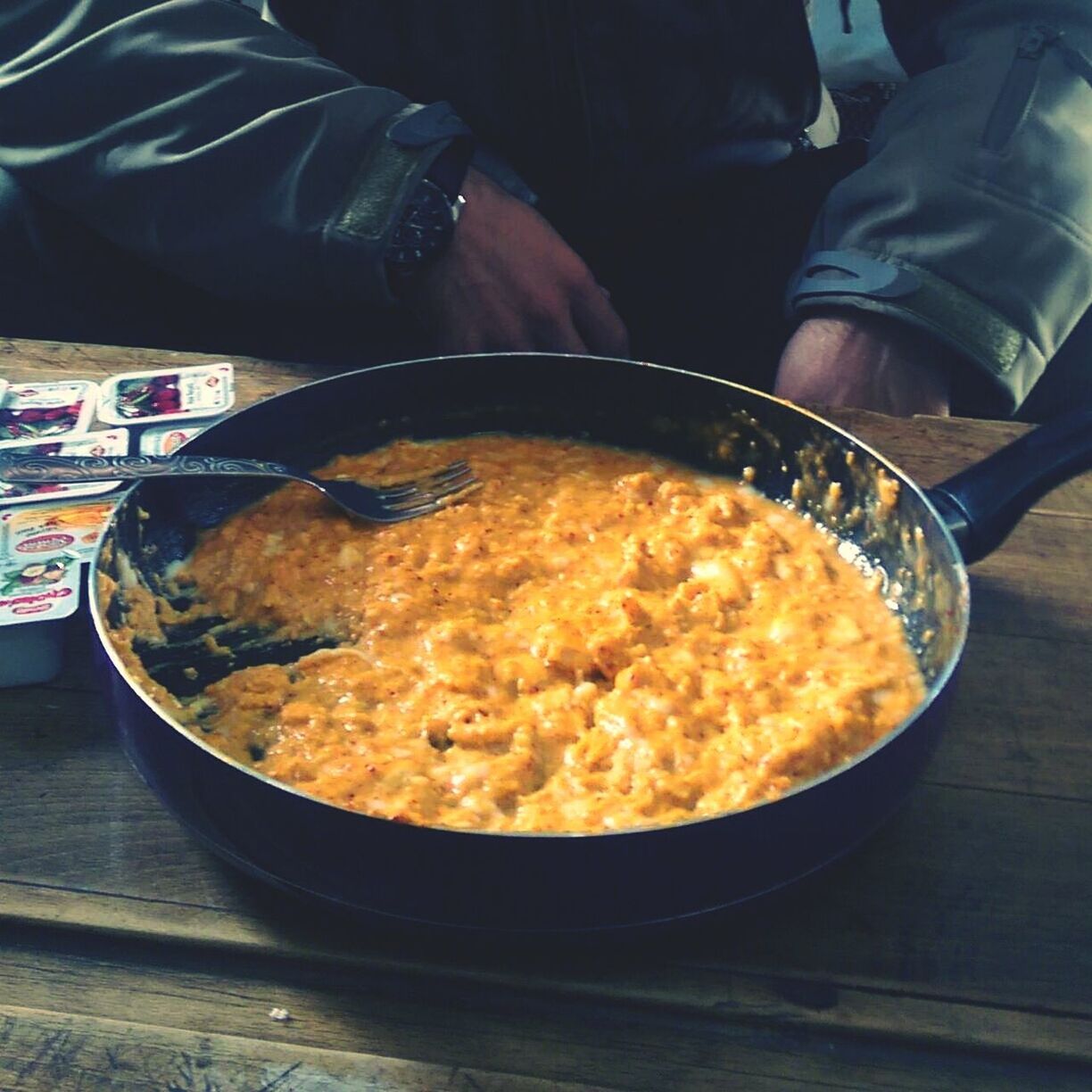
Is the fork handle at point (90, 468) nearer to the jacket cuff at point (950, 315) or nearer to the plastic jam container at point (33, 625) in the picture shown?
the plastic jam container at point (33, 625)

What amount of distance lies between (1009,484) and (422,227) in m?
0.93

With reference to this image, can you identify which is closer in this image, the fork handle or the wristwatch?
the fork handle

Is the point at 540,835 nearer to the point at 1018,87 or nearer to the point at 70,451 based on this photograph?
the point at 70,451

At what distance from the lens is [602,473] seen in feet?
4.27

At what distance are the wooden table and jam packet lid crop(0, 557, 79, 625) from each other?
0.14 metres

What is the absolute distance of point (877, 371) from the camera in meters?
1.59

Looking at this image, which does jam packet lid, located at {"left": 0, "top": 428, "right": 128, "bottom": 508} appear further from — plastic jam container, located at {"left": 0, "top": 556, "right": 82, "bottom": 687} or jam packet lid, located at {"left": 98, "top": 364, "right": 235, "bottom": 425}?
plastic jam container, located at {"left": 0, "top": 556, "right": 82, "bottom": 687}

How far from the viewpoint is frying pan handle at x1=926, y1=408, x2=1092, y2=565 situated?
3.23ft

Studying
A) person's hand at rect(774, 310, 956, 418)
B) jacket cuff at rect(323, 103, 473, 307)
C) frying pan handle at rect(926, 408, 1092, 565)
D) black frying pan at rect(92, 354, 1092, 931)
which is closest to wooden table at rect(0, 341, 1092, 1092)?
black frying pan at rect(92, 354, 1092, 931)

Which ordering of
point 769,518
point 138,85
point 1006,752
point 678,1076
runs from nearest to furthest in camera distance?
1. point 678,1076
2. point 1006,752
3. point 769,518
4. point 138,85

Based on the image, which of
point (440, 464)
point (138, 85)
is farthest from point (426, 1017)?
point (138, 85)

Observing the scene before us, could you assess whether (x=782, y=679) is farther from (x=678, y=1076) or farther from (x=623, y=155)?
(x=623, y=155)

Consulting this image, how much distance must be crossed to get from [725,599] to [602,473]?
0.27 meters

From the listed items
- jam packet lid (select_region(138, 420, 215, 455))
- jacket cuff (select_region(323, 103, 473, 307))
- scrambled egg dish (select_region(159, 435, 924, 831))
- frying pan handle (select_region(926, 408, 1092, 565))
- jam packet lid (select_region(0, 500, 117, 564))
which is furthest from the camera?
jacket cuff (select_region(323, 103, 473, 307))
